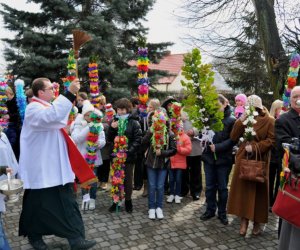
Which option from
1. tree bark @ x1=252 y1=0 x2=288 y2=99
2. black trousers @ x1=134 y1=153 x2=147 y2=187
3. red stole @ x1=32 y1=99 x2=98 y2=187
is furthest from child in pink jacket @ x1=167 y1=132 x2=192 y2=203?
tree bark @ x1=252 y1=0 x2=288 y2=99

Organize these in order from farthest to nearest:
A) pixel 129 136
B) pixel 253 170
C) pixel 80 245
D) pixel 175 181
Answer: pixel 175 181, pixel 129 136, pixel 253 170, pixel 80 245

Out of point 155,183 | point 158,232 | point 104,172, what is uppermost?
point 155,183

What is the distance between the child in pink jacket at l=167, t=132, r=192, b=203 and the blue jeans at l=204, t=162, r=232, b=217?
840mm

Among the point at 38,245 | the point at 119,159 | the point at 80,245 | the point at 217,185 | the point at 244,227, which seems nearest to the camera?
the point at 80,245

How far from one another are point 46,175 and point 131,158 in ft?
6.53

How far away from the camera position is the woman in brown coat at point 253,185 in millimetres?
4707

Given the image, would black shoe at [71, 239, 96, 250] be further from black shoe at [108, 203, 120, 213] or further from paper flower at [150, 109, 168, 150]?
paper flower at [150, 109, 168, 150]

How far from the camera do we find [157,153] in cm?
537

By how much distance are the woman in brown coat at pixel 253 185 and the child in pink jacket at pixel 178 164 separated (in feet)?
4.25

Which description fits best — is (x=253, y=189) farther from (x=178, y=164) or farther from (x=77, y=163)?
(x=77, y=163)

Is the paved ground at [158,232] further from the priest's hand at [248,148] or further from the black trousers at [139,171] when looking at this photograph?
the priest's hand at [248,148]

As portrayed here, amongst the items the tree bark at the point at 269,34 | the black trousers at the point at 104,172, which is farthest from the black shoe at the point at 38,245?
the tree bark at the point at 269,34

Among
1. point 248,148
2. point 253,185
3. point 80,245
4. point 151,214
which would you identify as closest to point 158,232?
point 151,214

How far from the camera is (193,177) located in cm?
661
